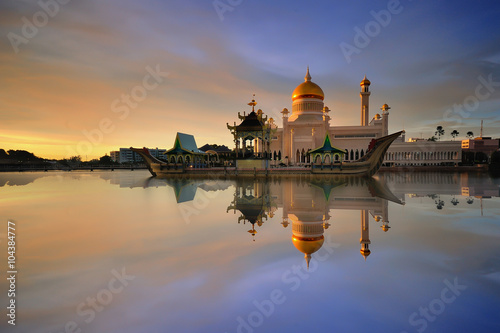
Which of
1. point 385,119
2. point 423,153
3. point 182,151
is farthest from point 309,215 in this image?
point 423,153

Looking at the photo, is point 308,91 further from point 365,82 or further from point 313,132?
point 365,82

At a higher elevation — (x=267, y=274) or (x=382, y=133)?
(x=382, y=133)

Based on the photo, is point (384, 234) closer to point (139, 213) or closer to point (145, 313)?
point (145, 313)

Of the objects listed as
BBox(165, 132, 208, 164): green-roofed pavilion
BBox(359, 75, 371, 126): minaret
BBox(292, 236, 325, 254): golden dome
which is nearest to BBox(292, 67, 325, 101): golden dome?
BBox(359, 75, 371, 126): minaret

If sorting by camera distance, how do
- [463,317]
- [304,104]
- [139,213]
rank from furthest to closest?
1. [304,104]
2. [139,213]
3. [463,317]

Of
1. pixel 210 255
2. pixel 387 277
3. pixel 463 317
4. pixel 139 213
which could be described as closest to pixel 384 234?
pixel 387 277

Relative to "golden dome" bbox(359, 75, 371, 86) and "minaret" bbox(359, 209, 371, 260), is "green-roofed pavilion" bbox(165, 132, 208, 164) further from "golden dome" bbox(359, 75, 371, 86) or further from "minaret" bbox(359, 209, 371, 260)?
"golden dome" bbox(359, 75, 371, 86)

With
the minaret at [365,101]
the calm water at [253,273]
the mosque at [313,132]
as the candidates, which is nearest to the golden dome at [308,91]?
the mosque at [313,132]
